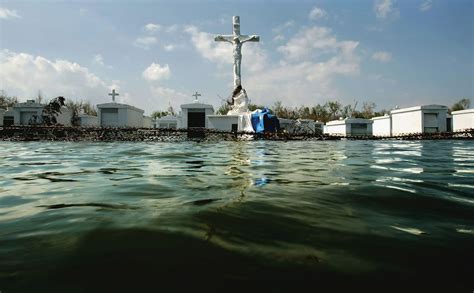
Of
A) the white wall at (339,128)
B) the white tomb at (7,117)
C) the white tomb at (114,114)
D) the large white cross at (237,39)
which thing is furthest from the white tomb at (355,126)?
the white tomb at (7,117)

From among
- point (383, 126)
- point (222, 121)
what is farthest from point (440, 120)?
point (222, 121)

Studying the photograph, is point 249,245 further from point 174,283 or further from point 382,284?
point 382,284

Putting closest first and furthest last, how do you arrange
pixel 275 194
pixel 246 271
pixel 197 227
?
1. pixel 246 271
2. pixel 197 227
3. pixel 275 194

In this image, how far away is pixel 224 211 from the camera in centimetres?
260

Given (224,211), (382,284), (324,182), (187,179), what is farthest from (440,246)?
(187,179)

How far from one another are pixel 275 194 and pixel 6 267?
7.69 feet

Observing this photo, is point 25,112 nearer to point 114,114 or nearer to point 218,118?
point 114,114

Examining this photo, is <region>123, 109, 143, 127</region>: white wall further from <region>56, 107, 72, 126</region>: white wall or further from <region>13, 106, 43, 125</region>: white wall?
<region>13, 106, 43, 125</region>: white wall

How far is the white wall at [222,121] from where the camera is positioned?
97.0 ft

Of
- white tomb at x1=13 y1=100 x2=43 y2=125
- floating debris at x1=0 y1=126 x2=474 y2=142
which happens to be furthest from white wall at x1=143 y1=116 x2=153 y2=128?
floating debris at x1=0 y1=126 x2=474 y2=142

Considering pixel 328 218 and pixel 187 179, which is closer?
pixel 328 218

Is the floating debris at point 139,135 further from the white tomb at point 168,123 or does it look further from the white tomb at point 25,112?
the white tomb at point 168,123

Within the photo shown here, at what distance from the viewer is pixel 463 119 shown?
32469mm

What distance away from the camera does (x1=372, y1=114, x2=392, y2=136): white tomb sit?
36.7 metres
